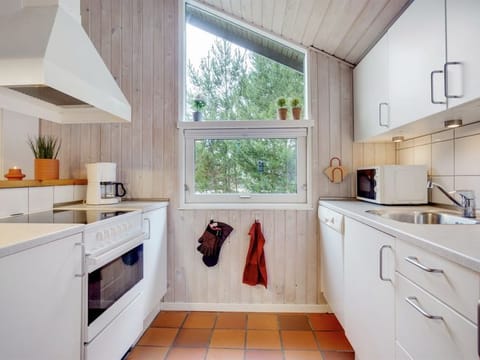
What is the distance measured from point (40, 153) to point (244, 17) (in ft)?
6.49

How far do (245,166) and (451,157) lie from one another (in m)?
1.46

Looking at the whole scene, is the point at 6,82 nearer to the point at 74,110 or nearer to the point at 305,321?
the point at 74,110

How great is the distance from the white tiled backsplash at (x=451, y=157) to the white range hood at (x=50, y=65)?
6.72ft

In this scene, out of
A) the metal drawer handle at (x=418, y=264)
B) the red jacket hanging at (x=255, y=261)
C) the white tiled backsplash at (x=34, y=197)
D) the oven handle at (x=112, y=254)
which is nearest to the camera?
the metal drawer handle at (x=418, y=264)

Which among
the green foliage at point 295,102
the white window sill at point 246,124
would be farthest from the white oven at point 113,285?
the green foliage at point 295,102

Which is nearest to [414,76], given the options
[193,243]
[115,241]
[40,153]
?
[115,241]

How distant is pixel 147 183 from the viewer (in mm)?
2391

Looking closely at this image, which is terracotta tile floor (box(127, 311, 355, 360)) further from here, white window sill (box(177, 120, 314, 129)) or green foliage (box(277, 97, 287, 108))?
green foliage (box(277, 97, 287, 108))

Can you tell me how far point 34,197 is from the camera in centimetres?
180

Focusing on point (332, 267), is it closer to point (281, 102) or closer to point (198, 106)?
point (281, 102)

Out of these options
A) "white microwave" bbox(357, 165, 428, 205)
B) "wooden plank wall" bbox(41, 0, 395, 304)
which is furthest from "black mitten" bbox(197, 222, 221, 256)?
"white microwave" bbox(357, 165, 428, 205)

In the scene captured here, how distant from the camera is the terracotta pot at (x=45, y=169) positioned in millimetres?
1959

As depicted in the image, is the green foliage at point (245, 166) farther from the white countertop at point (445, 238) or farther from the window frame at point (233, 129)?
the white countertop at point (445, 238)

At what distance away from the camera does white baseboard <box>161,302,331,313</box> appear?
2.31 meters
